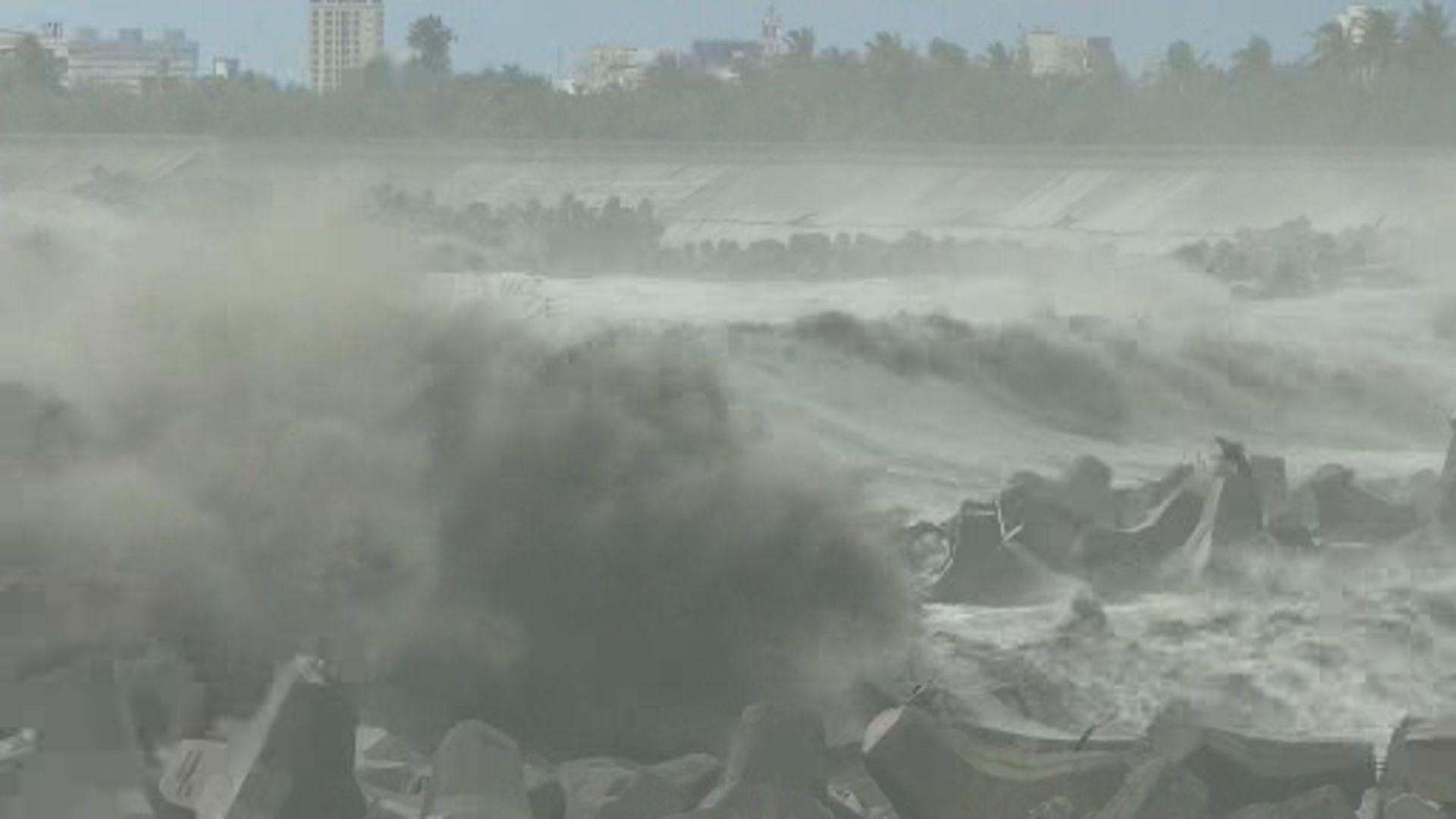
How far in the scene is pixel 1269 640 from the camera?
744 inches

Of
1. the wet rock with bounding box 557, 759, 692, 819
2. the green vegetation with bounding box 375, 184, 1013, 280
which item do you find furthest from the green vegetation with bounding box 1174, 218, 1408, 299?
the wet rock with bounding box 557, 759, 692, 819

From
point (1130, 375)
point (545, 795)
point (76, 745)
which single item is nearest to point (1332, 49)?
point (1130, 375)

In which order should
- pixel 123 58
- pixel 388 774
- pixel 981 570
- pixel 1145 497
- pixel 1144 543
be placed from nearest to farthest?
pixel 388 774 < pixel 981 570 < pixel 1144 543 < pixel 1145 497 < pixel 123 58

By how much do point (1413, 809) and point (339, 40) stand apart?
68797mm

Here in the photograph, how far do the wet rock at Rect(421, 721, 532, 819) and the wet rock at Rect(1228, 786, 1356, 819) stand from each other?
2.41 m

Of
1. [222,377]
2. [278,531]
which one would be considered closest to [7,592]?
[278,531]

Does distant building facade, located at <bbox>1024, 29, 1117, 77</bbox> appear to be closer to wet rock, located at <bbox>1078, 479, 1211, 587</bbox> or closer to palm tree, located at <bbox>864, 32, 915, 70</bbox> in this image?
palm tree, located at <bbox>864, 32, 915, 70</bbox>

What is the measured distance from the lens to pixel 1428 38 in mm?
79062

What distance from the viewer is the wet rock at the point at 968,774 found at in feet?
42.8

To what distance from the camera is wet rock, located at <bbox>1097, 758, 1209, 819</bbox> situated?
1252cm

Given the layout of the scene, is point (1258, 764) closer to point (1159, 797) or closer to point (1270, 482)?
point (1159, 797)

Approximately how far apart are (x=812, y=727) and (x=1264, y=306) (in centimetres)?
3396

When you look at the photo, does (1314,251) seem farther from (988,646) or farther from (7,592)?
(7,592)

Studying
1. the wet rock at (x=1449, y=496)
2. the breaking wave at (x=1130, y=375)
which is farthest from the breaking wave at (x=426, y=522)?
the breaking wave at (x=1130, y=375)
